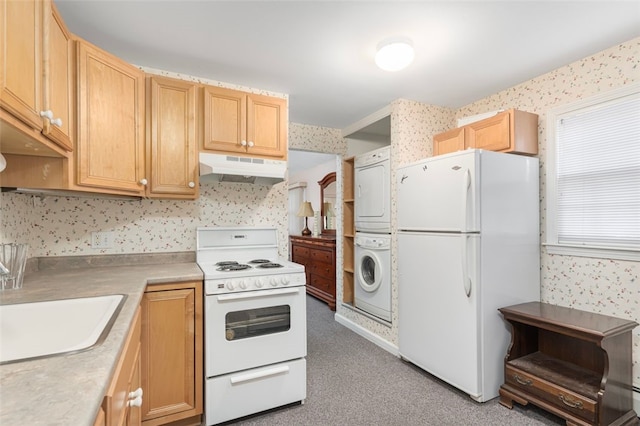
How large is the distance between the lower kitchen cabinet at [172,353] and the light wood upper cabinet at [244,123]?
108cm

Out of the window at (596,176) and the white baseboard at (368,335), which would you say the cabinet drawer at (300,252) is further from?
the window at (596,176)

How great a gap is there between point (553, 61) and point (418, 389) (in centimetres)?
270

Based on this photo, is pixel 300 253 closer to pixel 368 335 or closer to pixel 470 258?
pixel 368 335

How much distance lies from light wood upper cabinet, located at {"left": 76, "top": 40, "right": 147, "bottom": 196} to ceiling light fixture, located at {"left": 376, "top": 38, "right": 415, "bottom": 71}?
1.61 meters

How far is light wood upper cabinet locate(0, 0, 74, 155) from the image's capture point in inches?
40.0

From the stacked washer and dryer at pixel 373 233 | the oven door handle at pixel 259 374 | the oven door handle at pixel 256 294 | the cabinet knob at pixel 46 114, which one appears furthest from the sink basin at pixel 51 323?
the stacked washer and dryer at pixel 373 233

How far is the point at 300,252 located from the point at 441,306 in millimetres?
3391

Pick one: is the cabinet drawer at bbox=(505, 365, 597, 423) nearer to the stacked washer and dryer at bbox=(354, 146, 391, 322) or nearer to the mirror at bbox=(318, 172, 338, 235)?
the stacked washer and dryer at bbox=(354, 146, 391, 322)

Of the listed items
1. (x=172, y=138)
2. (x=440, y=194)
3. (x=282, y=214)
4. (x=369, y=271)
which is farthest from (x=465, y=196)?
(x=172, y=138)

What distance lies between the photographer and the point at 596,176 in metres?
2.32

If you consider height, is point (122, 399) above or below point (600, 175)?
below

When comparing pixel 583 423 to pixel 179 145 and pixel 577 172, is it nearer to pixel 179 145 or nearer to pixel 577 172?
pixel 577 172


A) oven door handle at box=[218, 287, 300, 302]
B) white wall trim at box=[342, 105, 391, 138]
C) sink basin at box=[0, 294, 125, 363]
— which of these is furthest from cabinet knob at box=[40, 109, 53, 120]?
white wall trim at box=[342, 105, 391, 138]

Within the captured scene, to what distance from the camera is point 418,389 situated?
Result: 2.44 m
